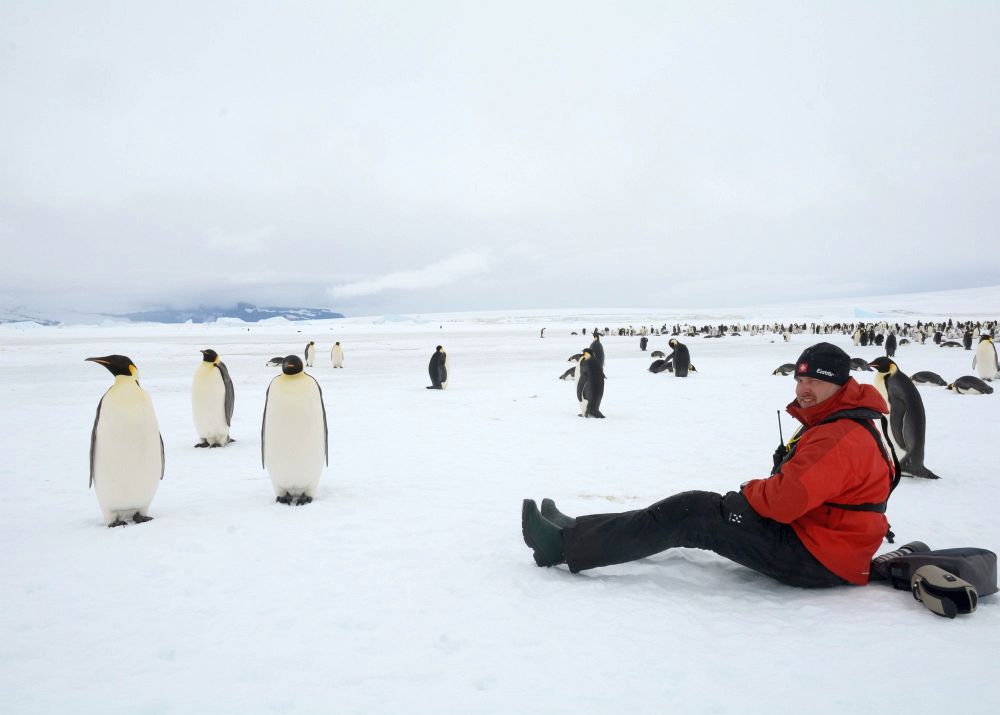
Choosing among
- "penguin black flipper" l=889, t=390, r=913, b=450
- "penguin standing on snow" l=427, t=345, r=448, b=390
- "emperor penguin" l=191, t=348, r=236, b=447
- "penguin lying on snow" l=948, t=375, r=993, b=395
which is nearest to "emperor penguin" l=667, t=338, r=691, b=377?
"penguin lying on snow" l=948, t=375, r=993, b=395

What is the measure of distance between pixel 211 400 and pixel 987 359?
15012mm

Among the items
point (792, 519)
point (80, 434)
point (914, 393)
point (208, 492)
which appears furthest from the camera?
point (80, 434)

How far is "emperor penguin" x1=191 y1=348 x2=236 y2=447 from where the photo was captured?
6988mm

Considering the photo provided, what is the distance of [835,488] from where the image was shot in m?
2.61

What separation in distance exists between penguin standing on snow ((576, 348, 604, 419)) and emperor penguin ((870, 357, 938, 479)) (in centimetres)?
400

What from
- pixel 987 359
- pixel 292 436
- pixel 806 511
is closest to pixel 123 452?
pixel 292 436

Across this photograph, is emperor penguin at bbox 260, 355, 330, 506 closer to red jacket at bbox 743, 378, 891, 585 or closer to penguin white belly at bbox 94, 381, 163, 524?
penguin white belly at bbox 94, 381, 163, 524

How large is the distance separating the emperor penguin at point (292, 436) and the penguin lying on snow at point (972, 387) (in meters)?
11.8

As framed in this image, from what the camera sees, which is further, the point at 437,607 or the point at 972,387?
the point at 972,387

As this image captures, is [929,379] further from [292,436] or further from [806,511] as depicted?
[292,436]

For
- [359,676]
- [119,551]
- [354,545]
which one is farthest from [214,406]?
[359,676]

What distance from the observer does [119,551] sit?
3684 millimetres

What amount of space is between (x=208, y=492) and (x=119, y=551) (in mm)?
1491

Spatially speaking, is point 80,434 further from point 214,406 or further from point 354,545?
point 354,545
